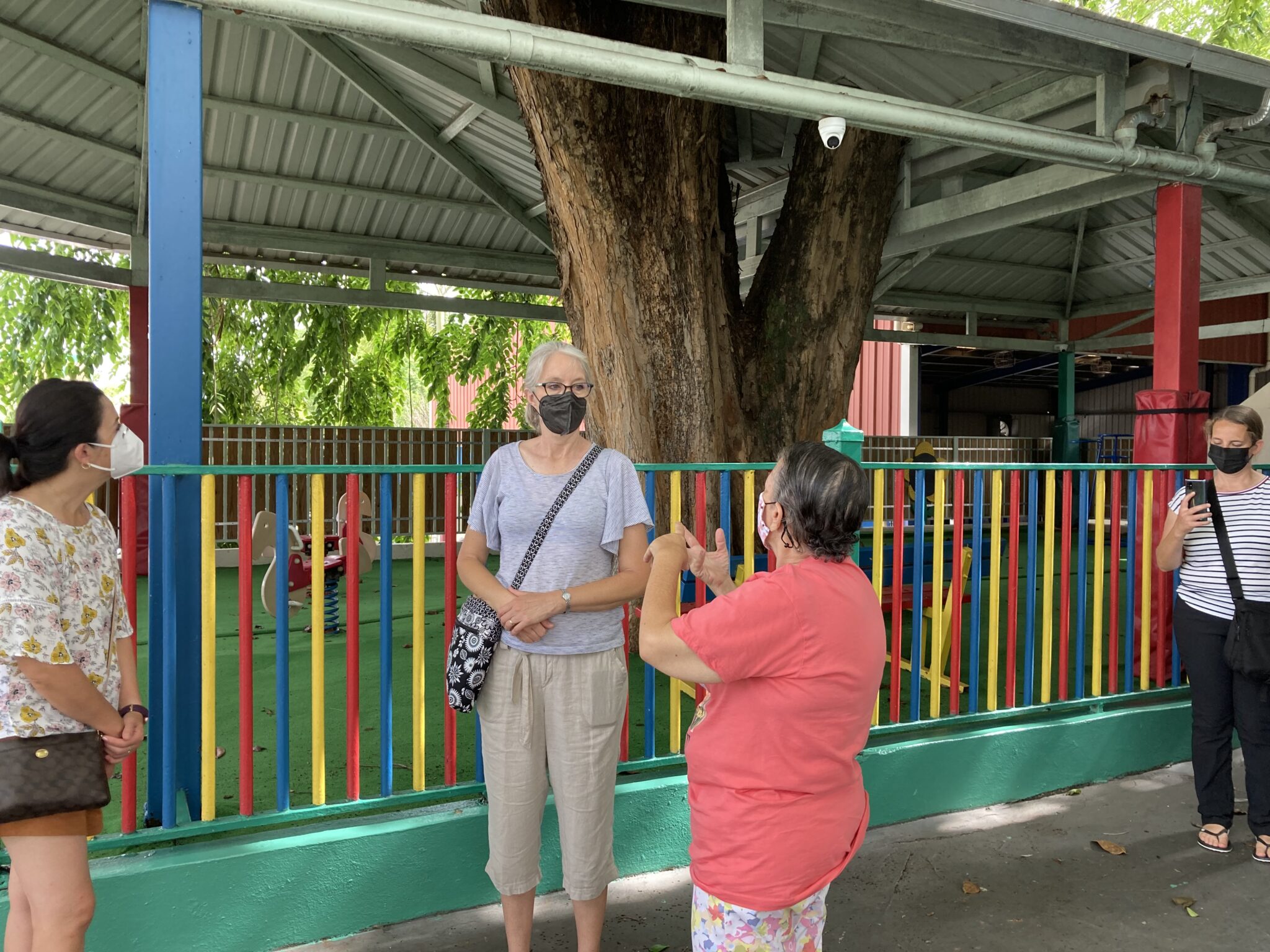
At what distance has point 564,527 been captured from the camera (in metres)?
2.61

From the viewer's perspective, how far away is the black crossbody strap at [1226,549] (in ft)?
12.4

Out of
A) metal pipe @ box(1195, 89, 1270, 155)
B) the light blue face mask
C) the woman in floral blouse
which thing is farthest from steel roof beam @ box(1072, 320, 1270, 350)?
the woman in floral blouse

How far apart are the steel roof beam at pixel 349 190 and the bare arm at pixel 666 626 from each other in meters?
8.32

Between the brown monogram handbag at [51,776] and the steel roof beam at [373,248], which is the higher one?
the steel roof beam at [373,248]

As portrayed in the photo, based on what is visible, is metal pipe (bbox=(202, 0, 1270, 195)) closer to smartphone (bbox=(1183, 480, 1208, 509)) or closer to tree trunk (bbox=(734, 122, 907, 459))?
smartphone (bbox=(1183, 480, 1208, 509))

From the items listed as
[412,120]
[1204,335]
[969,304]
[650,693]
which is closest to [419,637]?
[650,693]

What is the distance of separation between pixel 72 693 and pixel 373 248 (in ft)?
30.2

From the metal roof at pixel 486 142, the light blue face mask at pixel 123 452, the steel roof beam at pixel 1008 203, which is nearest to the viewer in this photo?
the light blue face mask at pixel 123 452

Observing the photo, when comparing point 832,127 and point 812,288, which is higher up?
point 832,127

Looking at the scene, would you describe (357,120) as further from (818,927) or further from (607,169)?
(818,927)

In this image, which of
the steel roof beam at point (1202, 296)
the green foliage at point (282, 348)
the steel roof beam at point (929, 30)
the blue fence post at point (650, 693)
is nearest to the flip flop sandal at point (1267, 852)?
the blue fence post at point (650, 693)

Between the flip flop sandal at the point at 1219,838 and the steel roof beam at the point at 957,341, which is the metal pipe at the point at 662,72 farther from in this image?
the steel roof beam at the point at 957,341

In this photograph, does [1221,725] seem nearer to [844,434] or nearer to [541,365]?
[844,434]

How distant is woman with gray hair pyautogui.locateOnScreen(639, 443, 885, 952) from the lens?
178cm
